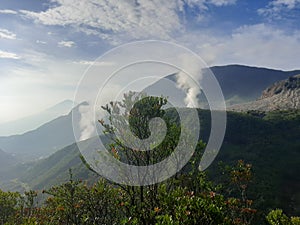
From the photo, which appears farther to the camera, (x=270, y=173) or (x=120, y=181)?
(x=270, y=173)

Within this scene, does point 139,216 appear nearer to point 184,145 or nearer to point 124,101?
point 184,145

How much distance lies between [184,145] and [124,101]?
6.90 metres

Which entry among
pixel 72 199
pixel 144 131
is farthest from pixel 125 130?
pixel 72 199

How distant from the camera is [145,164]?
987 inches

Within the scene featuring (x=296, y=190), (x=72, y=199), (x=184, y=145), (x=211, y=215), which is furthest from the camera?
(x=296, y=190)

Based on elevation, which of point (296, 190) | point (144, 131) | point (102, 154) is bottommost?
point (296, 190)

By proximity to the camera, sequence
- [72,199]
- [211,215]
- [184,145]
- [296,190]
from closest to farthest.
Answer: [211,215], [184,145], [72,199], [296,190]

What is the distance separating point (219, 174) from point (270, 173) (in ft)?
104

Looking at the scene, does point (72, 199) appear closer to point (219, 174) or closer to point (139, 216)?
point (139, 216)

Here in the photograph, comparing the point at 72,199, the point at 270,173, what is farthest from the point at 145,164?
the point at 270,173

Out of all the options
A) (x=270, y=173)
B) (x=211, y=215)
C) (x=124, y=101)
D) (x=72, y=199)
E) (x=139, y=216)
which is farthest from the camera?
(x=270, y=173)

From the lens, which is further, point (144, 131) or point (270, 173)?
point (270, 173)

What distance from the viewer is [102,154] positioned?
26422 mm

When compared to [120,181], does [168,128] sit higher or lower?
higher
